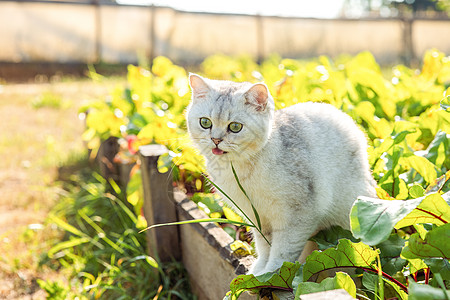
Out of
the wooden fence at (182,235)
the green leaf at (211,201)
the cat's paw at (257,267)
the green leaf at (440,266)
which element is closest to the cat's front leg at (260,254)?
the cat's paw at (257,267)

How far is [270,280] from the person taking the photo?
3.97 feet

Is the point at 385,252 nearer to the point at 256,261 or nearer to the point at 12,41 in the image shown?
the point at 256,261

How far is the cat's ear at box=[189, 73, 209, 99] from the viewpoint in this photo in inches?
63.7

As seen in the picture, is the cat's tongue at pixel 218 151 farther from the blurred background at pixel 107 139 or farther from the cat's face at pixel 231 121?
the blurred background at pixel 107 139

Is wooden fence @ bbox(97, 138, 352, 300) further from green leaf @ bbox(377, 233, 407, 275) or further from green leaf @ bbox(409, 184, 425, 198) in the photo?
green leaf @ bbox(409, 184, 425, 198)

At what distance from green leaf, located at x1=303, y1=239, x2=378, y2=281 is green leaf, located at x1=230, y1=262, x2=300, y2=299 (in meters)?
0.05

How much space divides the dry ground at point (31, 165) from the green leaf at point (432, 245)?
5.92ft

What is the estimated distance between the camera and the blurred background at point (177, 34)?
9188 millimetres

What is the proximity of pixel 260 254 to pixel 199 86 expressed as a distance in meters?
0.62

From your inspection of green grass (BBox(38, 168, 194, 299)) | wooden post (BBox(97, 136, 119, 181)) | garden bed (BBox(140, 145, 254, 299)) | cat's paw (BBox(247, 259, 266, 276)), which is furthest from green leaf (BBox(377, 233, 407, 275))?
wooden post (BBox(97, 136, 119, 181))

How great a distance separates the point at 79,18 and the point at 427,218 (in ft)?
32.1

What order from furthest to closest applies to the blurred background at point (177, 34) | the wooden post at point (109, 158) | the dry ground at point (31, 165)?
the blurred background at point (177, 34) < the wooden post at point (109, 158) < the dry ground at point (31, 165)

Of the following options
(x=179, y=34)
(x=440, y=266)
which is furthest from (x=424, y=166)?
(x=179, y=34)

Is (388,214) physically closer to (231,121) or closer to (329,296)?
(329,296)
